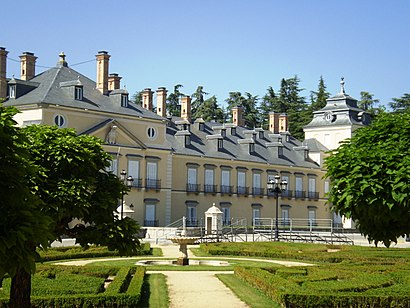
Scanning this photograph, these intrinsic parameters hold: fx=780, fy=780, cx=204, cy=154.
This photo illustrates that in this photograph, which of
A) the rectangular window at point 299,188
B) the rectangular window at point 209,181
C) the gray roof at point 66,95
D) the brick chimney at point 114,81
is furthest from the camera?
the rectangular window at point 299,188

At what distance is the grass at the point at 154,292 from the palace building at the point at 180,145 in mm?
22352

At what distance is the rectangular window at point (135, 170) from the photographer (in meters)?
45.0

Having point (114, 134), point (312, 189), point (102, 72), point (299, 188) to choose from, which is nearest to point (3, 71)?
point (102, 72)

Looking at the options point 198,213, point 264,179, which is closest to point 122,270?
point 198,213

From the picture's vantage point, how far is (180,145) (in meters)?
50.4

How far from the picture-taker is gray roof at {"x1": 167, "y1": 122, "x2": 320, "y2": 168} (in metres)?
51.1

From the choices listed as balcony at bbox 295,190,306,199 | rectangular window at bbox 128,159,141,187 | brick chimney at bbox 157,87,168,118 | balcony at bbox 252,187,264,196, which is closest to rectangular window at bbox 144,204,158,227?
rectangular window at bbox 128,159,141,187

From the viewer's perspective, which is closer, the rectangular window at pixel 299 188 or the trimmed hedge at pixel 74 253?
the trimmed hedge at pixel 74 253

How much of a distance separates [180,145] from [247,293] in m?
34.2

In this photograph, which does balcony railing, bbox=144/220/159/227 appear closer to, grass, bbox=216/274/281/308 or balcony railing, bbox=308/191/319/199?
balcony railing, bbox=308/191/319/199

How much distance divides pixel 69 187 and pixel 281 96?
230ft

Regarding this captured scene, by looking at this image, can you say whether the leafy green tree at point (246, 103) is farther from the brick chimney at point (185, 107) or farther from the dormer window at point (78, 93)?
the dormer window at point (78, 93)

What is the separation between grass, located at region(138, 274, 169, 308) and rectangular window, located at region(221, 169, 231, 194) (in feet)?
105

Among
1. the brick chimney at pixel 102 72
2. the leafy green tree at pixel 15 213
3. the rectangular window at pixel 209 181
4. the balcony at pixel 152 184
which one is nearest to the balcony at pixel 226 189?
the rectangular window at pixel 209 181
